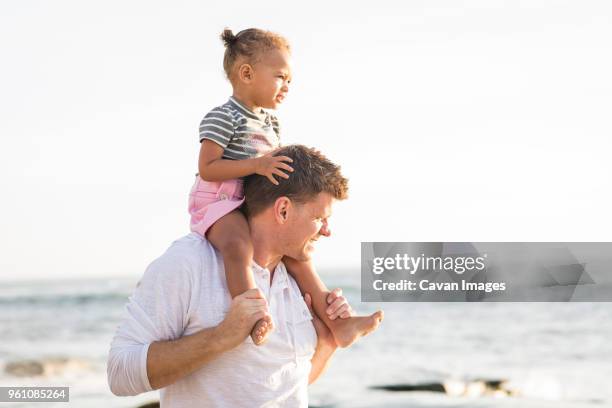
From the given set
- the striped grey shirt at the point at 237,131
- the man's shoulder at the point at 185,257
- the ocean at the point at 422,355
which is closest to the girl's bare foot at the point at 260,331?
the man's shoulder at the point at 185,257

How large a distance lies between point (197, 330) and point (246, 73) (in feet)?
3.08

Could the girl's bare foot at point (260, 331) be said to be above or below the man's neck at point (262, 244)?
below

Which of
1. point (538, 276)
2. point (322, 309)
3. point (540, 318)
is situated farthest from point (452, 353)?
point (322, 309)

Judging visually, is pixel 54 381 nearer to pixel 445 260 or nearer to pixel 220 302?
pixel 445 260

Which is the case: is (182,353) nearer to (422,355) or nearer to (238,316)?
(238,316)

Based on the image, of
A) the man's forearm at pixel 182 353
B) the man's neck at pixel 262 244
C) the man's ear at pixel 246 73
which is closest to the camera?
the man's forearm at pixel 182 353

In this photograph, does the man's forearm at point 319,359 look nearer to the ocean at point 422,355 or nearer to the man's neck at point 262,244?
the man's neck at point 262,244

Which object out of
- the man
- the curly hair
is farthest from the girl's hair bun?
the man

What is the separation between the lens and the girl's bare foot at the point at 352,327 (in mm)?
2975

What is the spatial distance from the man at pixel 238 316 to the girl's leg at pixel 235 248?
0.04m

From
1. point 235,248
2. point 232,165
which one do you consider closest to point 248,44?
point 232,165

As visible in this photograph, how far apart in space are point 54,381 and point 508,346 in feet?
23.4

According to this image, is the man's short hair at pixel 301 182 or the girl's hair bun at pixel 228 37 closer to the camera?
the man's short hair at pixel 301 182

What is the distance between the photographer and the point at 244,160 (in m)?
2.87
